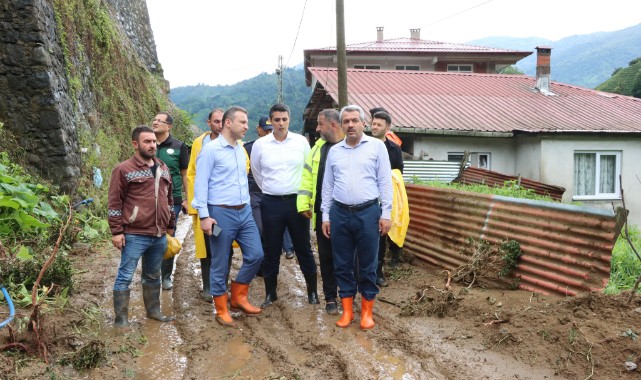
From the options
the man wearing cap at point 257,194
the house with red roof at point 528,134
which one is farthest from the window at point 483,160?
the man wearing cap at point 257,194

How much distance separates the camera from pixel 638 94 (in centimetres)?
3566

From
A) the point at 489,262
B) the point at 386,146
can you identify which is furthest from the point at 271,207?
the point at 489,262

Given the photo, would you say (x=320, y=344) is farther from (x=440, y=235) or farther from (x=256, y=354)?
(x=440, y=235)

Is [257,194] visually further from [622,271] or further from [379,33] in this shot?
[379,33]

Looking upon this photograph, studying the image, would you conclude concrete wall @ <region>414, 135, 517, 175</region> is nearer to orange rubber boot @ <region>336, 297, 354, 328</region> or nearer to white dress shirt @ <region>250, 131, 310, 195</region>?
white dress shirt @ <region>250, 131, 310, 195</region>

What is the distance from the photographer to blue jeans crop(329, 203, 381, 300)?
464cm

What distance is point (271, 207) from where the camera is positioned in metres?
5.20

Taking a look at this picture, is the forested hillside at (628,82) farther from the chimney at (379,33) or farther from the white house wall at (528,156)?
the white house wall at (528,156)

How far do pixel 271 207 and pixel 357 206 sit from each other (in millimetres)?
1009

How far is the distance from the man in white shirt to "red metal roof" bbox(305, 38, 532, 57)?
24.9 meters

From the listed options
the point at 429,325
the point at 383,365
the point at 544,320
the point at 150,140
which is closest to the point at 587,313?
the point at 544,320

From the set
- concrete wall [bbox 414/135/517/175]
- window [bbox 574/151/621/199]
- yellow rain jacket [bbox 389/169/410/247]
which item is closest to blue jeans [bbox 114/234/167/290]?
yellow rain jacket [bbox 389/169/410/247]

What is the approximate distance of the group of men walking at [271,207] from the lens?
4.49 m

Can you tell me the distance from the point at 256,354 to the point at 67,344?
1.47 meters
